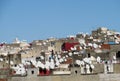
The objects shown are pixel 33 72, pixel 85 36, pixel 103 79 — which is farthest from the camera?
pixel 85 36

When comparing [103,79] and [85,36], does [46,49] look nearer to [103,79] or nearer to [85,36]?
[85,36]

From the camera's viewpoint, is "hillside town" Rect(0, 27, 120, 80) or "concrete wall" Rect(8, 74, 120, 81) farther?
"hillside town" Rect(0, 27, 120, 80)

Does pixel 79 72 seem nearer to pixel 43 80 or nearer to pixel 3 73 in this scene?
→ pixel 43 80

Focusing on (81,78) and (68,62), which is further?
(68,62)

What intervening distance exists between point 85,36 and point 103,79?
31.9 metres

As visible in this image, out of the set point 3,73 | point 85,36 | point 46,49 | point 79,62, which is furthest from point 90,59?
point 85,36

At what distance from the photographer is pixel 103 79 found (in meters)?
43.4

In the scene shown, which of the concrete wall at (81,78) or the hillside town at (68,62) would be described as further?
the hillside town at (68,62)

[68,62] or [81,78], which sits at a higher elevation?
[68,62]

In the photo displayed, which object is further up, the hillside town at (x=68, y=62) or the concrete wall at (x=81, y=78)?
the hillside town at (x=68, y=62)

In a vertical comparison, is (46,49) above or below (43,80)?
above

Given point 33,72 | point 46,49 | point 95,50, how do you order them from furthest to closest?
1. point 46,49
2. point 95,50
3. point 33,72

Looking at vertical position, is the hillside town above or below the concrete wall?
above

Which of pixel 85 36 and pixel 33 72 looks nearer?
pixel 33 72
